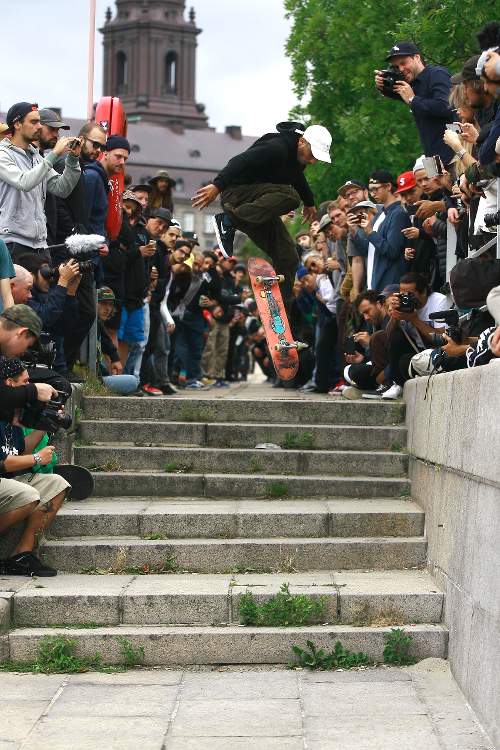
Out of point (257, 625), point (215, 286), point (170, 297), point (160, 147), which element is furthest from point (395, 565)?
point (160, 147)

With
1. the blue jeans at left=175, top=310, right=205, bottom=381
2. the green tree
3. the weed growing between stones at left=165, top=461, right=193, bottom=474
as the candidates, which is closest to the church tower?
the green tree

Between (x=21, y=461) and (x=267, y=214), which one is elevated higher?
(x=267, y=214)

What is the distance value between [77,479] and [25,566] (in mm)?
1136

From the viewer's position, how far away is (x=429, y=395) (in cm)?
876

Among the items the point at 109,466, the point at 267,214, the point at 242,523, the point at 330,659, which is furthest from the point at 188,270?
the point at 330,659

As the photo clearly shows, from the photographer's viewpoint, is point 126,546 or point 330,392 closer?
point 126,546

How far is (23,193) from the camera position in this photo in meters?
9.61

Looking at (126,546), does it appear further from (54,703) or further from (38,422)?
(54,703)

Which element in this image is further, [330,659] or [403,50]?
[403,50]

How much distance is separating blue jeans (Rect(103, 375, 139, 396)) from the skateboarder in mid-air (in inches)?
55.9

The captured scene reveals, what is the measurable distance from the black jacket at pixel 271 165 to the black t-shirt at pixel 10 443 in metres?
3.56

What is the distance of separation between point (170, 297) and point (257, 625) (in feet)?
26.6

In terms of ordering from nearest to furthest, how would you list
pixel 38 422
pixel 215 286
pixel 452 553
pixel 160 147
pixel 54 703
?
pixel 54 703
pixel 452 553
pixel 38 422
pixel 215 286
pixel 160 147

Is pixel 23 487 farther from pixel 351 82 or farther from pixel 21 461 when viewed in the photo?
pixel 351 82
